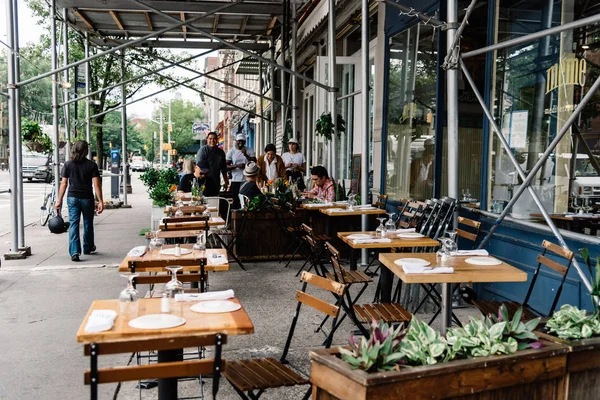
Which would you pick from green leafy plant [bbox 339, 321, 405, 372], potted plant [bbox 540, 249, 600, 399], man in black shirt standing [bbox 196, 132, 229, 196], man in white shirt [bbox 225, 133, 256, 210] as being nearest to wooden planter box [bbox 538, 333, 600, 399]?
potted plant [bbox 540, 249, 600, 399]

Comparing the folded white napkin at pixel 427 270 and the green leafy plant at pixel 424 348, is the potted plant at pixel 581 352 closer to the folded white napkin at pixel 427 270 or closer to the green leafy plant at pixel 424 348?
the green leafy plant at pixel 424 348

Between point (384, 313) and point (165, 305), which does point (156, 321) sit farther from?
point (384, 313)

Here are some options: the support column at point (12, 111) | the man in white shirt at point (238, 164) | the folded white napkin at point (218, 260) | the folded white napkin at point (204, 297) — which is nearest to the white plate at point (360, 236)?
the folded white napkin at point (218, 260)

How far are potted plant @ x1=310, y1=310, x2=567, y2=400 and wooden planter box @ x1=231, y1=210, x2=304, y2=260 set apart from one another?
6551 mm

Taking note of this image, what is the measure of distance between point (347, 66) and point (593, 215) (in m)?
9.48

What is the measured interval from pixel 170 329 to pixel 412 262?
2259 millimetres

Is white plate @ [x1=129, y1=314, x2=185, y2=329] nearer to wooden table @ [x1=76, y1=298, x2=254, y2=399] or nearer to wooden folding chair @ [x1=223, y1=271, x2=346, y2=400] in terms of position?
wooden table @ [x1=76, y1=298, x2=254, y2=399]

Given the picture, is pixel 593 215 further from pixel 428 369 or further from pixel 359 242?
pixel 428 369

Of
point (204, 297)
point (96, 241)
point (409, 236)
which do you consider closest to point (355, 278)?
point (409, 236)

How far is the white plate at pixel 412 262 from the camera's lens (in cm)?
455

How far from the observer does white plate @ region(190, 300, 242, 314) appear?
11.3ft

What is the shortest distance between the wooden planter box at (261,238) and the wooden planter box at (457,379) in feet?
21.5

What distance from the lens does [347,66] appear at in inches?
562

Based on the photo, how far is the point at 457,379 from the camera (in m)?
2.56
